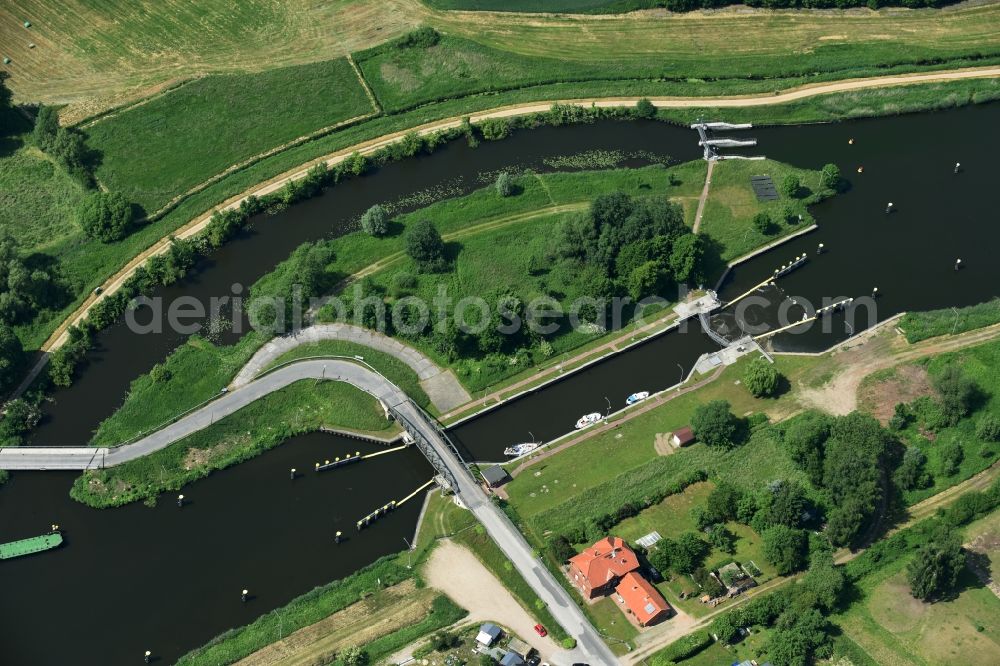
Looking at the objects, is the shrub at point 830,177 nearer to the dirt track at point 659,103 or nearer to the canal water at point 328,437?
the canal water at point 328,437

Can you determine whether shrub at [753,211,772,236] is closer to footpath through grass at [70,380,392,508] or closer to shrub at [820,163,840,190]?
shrub at [820,163,840,190]

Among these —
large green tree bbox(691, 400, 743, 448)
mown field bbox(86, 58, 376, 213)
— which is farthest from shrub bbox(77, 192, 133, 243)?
large green tree bbox(691, 400, 743, 448)

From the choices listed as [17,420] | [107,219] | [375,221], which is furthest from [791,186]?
[17,420]

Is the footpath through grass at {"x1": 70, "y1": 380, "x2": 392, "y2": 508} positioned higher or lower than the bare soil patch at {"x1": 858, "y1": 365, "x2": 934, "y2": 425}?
higher

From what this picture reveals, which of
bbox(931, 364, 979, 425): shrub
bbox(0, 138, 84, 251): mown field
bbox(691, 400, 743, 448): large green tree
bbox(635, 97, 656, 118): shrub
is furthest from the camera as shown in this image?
bbox(635, 97, 656, 118): shrub

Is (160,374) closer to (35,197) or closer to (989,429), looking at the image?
(35,197)

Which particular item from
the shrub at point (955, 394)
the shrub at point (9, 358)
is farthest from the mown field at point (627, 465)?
the shrub at point (9, 358)

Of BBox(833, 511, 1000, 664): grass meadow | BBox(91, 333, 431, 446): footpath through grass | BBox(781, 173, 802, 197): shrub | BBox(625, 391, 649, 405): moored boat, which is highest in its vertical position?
BBox(91, 333, 431, 446): footpath through grass
